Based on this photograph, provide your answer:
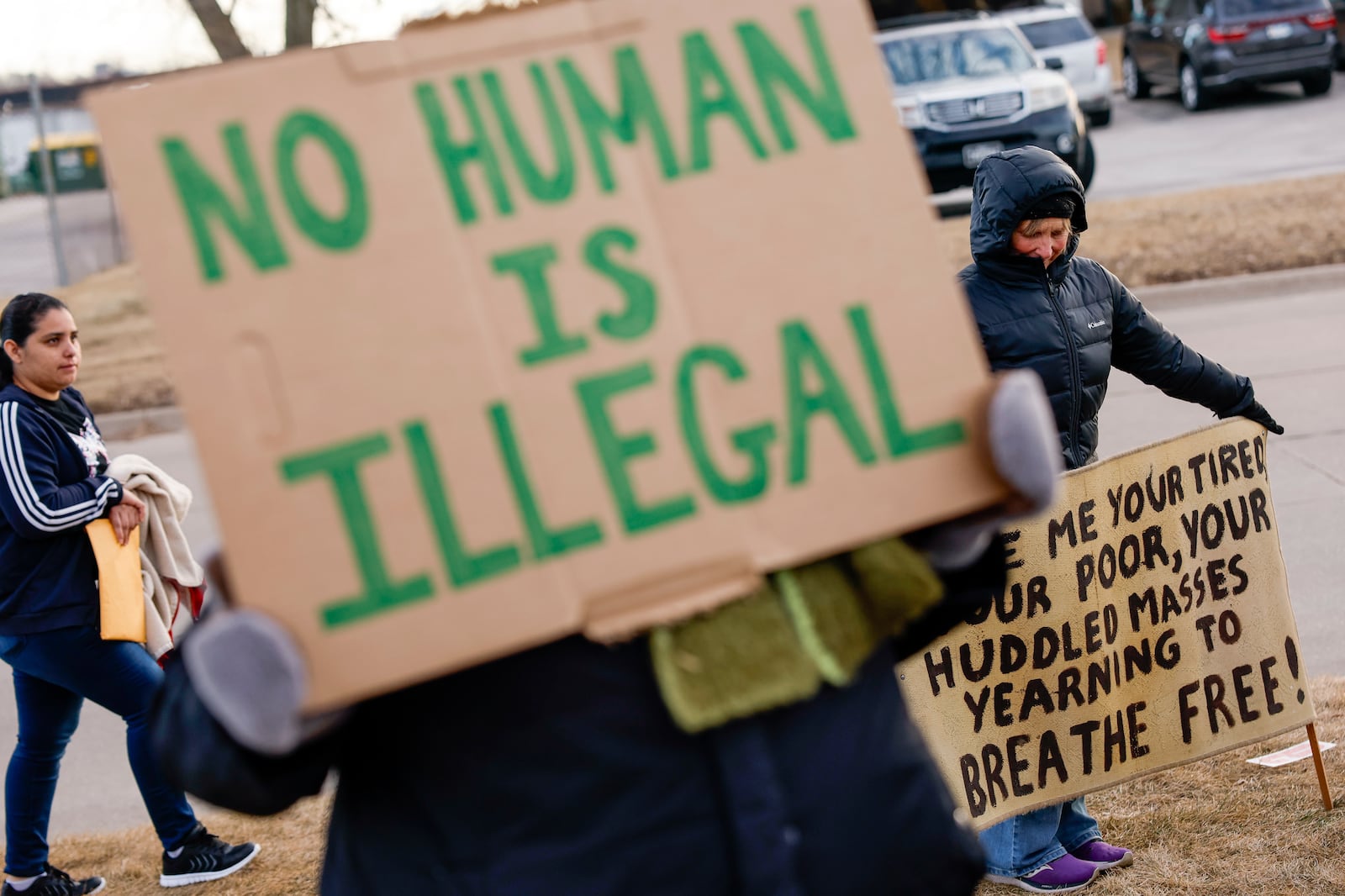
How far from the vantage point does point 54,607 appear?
4.14 meters

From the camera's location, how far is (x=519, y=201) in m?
1.51

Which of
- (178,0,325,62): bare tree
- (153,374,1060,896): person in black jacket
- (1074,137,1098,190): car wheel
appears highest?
(178,0,325,62): bare tree

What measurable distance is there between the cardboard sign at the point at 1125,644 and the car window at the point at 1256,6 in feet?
61.7

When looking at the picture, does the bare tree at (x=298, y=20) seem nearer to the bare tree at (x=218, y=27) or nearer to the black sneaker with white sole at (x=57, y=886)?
the bare tree at (x=218, y=27)

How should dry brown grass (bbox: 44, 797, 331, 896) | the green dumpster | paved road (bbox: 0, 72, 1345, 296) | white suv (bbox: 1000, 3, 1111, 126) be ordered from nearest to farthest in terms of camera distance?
dry brown grass (bbox: 44, 797, 331, 896)
paved road (bbox: 0, 72, 1345, 296)
white suv (bbox: 1000, 3, 1111, 126)
the green dumpster

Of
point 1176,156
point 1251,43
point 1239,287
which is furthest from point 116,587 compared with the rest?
point 1251,43

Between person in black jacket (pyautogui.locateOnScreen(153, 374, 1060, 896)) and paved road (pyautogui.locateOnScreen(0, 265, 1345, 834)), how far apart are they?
11.2 feet

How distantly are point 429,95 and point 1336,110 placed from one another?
21.3m

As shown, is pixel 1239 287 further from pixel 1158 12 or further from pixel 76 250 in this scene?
pixel 76 250

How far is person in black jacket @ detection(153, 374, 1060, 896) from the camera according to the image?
152cm

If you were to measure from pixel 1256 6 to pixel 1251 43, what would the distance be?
51 cm

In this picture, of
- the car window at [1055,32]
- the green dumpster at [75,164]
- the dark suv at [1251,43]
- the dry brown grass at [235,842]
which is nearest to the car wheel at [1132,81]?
the dark suv at [1251,43]

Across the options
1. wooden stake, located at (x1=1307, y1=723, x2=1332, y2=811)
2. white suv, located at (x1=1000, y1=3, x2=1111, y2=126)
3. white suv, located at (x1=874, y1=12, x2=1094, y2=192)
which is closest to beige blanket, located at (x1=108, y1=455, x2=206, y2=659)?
wooden stake, located at (x1=1307, y1=723, x2=1332, y2=811)

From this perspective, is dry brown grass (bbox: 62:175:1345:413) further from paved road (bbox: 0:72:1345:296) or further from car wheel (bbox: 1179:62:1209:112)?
car wheel (bbox: 1179:62:1209:112)
